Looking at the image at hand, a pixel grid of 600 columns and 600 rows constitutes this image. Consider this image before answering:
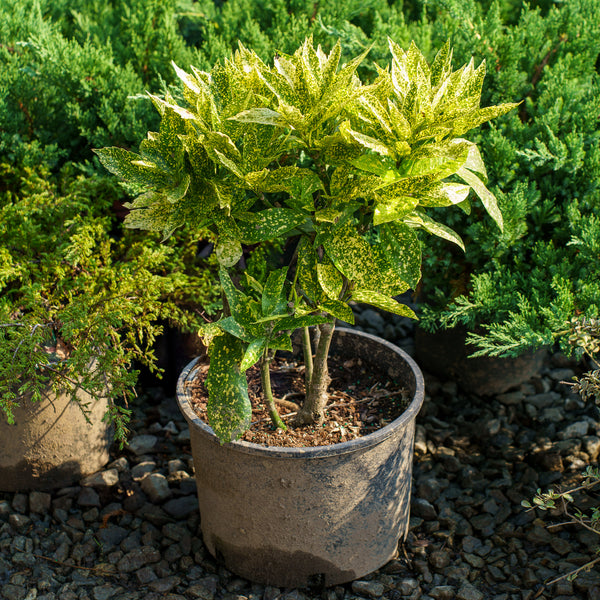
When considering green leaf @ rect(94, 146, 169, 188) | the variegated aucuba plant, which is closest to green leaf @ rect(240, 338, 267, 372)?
the variegated aucuba plant

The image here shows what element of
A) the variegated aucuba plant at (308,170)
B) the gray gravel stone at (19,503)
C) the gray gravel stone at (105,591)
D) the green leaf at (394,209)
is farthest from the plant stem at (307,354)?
the gray gravel stone at (19,503)

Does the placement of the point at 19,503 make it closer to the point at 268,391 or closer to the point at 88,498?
the point at 88,498

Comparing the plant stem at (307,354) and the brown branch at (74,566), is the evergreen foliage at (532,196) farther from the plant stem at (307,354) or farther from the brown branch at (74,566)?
the brown branch at (74,566)

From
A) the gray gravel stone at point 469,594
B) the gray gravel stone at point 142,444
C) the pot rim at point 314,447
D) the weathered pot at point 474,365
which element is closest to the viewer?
the pot rim at point 314,447

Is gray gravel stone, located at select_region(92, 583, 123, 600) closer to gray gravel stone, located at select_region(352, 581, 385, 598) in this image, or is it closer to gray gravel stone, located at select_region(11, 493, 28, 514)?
gray gravel stone, located at select_region(11, 493, 28, 514)

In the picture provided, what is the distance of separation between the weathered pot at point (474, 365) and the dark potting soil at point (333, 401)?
73 centimetres

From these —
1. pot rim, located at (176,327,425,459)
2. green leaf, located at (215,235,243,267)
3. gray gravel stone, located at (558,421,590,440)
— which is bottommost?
gray gravel stone, located at (558,421,590,440)

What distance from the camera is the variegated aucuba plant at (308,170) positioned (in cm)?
140

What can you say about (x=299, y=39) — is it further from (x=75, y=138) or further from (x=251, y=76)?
(x=251, y=76)

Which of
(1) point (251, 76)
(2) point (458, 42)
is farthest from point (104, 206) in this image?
(2) point (458, 42)

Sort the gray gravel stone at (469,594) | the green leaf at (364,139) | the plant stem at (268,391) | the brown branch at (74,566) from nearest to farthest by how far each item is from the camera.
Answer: the green leaf at (364,139) → the plant stem at (268,391) → the gray gravel stone at (469,594) → the brown branch at (74,566)

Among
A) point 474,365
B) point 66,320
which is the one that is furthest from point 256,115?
point 474,365

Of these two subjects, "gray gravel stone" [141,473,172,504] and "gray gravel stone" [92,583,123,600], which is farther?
"gray gravel stone" [141,473,172,504]

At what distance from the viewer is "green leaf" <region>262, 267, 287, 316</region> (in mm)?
1679
